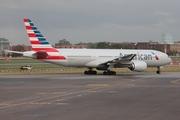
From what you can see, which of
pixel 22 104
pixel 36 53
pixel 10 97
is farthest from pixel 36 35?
pixel 22 104

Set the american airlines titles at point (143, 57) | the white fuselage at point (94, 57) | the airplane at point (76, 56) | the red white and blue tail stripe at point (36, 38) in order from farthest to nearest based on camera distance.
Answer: the american airlines titles at point (143, 57)
the white fuselage at point (94, 57)
the red white and blue tail stripe at point (36, 38)
the airplane at point (76, 56)

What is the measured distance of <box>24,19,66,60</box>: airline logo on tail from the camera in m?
40.8

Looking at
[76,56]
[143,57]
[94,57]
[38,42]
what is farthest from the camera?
[143,57]

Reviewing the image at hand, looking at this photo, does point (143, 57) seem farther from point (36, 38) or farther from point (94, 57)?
point (36, 38)

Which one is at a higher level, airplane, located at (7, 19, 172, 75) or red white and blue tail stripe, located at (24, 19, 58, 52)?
red white and blue tail stripe, located at (24, 19, 58, 52)

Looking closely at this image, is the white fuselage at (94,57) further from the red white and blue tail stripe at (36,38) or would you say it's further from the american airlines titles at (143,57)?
the red white and blue tail stripe at (36,38)

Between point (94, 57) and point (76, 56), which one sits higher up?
point (76, 56)

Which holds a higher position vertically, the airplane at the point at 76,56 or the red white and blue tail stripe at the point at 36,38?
the red white and blue tail stripe at the point at 36,38

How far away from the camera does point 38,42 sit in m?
41.1

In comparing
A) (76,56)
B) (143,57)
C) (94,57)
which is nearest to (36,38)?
(76,56)

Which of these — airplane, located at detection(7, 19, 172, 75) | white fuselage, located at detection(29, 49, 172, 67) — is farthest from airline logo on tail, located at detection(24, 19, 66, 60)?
white fuselage, located at detection(29, 49, 172, 67)

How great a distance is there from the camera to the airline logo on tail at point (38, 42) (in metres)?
40.8

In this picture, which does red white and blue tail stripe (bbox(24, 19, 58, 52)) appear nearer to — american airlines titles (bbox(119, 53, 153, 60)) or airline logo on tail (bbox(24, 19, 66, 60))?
airline logo on tail (bbox(24, 19, 66, 60))

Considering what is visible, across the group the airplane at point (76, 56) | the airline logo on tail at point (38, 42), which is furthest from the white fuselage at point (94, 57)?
the airline logo on tail at point (38, 42)
